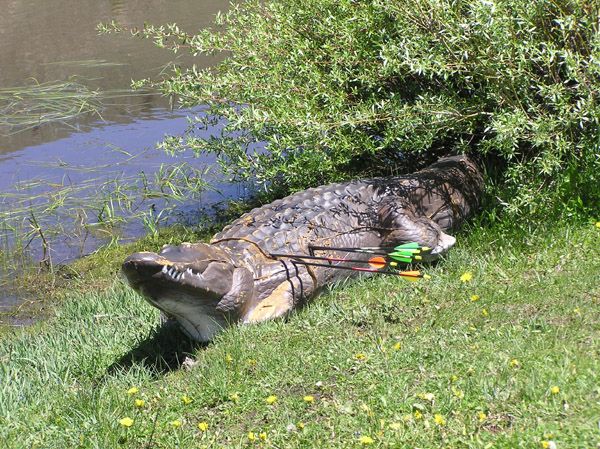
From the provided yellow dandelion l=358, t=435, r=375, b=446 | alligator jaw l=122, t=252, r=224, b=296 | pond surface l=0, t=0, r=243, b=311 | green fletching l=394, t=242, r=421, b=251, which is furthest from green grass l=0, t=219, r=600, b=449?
pond surface l=0, t=0, r=243, b=311

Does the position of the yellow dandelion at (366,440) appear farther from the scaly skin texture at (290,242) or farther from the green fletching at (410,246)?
the green fletching at (410,246)

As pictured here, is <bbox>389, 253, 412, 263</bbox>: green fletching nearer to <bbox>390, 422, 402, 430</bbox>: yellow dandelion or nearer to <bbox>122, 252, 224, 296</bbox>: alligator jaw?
<bbox>122, 252, 224, 296</bbox>: alligator jaw

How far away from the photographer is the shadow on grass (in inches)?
201

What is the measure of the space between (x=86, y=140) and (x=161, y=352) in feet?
18.6

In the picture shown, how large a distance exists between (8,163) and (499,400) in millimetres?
7633

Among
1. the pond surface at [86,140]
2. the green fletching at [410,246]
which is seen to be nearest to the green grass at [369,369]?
the green fletching at [410,246]

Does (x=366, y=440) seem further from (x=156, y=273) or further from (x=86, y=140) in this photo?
(x=86, y=140)

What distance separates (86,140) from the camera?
34.2 ft

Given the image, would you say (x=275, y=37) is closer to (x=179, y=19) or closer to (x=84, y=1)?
(x=179, y=19)

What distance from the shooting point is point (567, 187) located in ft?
19.2

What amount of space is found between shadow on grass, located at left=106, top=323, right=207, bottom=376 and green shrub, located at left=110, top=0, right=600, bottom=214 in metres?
1.72

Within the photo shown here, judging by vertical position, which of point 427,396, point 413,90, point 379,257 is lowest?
point 379,257

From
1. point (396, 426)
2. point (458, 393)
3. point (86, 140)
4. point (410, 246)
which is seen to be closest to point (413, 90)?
point (410, 246)

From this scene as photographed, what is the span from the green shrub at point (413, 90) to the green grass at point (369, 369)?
60cm
